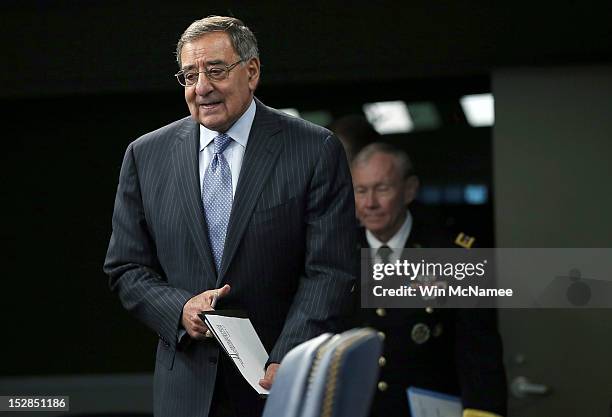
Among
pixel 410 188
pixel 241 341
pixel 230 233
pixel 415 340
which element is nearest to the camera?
pixel 241 341

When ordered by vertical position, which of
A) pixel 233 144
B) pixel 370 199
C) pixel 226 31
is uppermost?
pixel 226 31

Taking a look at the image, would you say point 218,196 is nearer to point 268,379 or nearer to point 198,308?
point 198,308

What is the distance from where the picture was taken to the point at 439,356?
14.4 ft

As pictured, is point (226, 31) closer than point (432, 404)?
Yes

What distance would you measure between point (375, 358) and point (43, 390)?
364 centimetres

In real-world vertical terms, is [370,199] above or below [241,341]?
above

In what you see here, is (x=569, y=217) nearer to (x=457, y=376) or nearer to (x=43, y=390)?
(x=457, y=376)

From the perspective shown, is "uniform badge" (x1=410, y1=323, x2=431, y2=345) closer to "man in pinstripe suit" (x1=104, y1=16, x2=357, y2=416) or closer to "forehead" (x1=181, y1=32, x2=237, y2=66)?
"man in pinstripe suit" (x1=104, y1=16, x2=357, y2=416)

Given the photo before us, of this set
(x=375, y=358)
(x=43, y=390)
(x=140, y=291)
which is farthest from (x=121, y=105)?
(x=375, y=358)

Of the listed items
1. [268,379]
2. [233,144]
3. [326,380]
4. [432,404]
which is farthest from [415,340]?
[326,380]

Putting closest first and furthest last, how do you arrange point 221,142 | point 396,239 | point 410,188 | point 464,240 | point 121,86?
point 221,142
point 396,239
point 410,188
point 464,240
point 121,86

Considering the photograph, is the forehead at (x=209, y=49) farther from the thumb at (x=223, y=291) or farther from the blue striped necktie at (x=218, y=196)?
the thumb at (x=223, y=291)

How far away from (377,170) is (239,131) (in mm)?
1426

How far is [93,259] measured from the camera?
5.13 m
